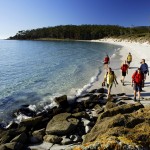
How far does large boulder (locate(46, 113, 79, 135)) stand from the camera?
1091 cm

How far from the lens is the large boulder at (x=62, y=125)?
10.9 m

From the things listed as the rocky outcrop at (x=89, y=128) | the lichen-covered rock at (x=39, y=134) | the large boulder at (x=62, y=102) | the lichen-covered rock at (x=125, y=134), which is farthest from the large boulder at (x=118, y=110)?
the large boulder at (x=62, y=102)

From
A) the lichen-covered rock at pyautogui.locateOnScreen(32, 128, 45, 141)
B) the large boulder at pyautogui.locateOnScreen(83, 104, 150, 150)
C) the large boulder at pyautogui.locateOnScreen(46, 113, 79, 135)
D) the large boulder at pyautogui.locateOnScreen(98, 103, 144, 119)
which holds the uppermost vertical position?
the large boulder at pyautogui.locateOnScreen(83, 104, 150, 150)

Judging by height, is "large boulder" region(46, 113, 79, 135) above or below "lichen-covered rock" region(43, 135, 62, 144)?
above

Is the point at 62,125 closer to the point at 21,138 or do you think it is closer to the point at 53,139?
the point at 53,139

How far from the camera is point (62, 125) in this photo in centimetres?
1127

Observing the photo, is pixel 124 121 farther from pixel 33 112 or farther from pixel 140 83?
pixel 33 112

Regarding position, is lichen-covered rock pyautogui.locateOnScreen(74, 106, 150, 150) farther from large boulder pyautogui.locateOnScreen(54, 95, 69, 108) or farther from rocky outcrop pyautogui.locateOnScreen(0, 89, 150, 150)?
large boulder pyautogui.locateOnScreen(54, 95, 69, 108)

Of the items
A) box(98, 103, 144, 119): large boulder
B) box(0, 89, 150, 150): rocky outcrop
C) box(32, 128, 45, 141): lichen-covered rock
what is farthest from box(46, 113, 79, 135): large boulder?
box(98, 103, 144, 119): large boulder

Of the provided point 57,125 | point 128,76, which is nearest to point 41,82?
point 128,76

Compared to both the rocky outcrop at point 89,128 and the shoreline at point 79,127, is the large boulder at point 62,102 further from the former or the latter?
the shoreline at point 79,127

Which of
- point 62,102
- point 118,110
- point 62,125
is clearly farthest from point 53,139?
point 62,102

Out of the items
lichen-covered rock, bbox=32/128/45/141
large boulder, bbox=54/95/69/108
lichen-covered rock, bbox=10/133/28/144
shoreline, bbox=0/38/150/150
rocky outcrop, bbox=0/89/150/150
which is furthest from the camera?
large boulder, bbox=54/95/69/108

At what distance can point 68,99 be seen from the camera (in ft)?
59.2
